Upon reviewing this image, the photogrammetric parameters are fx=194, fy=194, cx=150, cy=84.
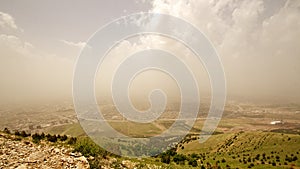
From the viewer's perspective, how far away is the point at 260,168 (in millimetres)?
27406

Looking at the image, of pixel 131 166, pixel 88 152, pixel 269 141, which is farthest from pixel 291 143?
pixel 88 152

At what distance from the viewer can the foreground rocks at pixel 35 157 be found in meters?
10.4

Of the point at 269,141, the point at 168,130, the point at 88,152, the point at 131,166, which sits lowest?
the point at 168,130

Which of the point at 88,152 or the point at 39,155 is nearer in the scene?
the point at 39,155

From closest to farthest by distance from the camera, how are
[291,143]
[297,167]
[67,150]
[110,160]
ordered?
[67,150] < [110,160] < [297,167] < [291,143]

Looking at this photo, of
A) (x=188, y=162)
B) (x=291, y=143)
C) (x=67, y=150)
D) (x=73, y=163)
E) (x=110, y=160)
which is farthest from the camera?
(x=291, y=143)

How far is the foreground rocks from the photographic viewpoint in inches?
408

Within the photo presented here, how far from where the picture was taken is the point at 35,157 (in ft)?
36.7

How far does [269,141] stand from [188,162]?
Answer: 3316 cm

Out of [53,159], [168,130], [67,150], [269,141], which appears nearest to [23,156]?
[53,159]

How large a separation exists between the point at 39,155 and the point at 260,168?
2836 cm

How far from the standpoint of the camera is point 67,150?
13094mm

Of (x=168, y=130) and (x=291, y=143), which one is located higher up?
(x=291, y=143)

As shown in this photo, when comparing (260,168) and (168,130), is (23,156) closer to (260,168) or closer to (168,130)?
(260,168)
